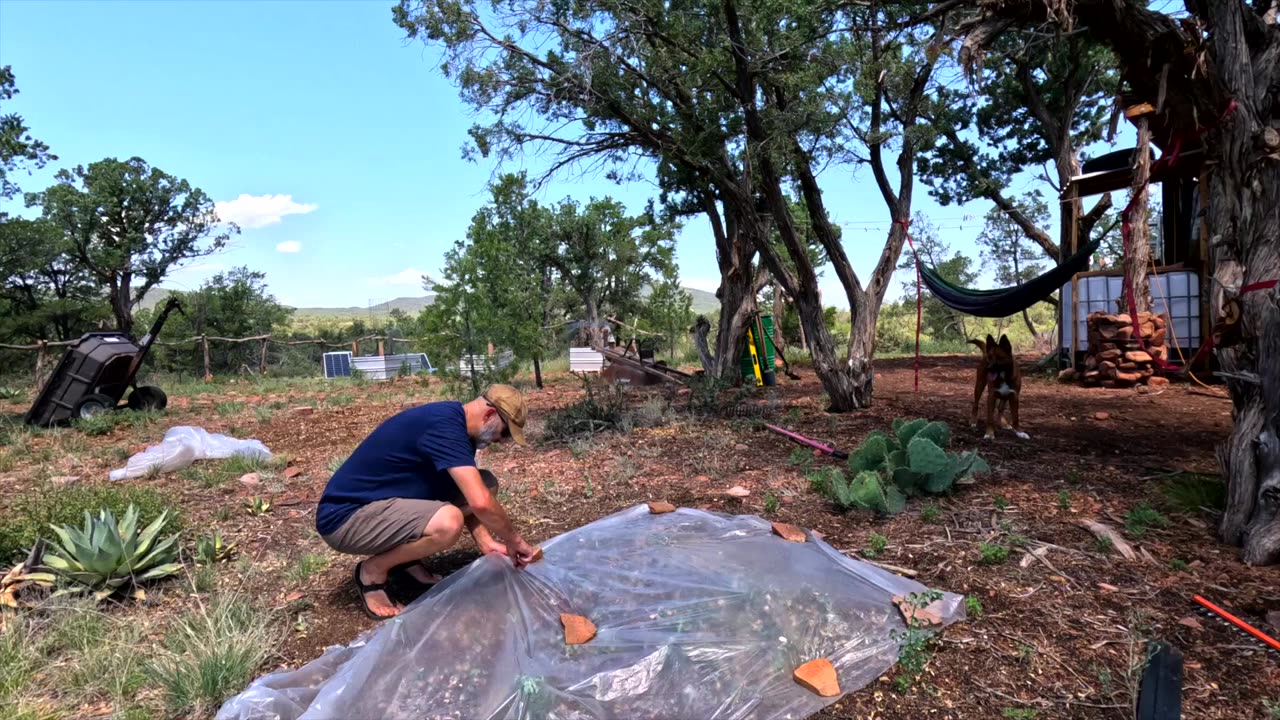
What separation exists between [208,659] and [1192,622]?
363 centimetres

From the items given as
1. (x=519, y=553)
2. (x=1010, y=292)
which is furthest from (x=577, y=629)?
(x=1010, y=292)

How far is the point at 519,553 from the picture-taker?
2920 mm

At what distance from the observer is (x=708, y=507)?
14.0 feet

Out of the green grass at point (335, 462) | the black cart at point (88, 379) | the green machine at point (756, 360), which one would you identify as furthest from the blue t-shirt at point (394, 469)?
the green machine at point (756, 360)

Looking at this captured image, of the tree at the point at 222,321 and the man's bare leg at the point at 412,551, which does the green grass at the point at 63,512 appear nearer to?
the man's bare leg at the point at 412,551

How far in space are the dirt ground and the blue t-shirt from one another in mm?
493

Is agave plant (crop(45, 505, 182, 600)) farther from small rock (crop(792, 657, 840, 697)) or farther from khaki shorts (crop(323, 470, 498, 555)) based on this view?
small rock (crop(792, 657, 840, 697))

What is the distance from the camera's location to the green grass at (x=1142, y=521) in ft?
11.1

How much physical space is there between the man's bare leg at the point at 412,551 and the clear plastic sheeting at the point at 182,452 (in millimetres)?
3796

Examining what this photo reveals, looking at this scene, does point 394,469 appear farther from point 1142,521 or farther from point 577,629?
point 1142,521

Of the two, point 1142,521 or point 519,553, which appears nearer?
point 519,553

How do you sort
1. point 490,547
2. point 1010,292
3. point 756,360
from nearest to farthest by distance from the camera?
point 490,547
point 1010,292
point 756,360

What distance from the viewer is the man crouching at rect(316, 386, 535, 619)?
9.71ft

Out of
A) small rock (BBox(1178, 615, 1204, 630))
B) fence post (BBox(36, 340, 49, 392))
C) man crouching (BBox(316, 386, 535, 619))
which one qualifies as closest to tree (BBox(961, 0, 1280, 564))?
small rock (BBox(1178, 615, 1204, 630))
